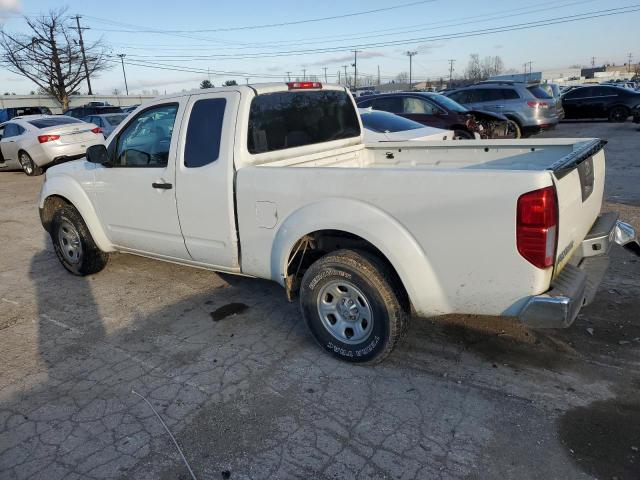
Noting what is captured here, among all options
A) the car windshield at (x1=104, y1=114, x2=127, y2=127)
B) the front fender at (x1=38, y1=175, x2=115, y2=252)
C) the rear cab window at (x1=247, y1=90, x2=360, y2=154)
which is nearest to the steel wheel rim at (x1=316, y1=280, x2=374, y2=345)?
the rear cab window at (x1=247, y1=90, x2=360, y2=154)

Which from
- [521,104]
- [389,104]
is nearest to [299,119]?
[389,104]

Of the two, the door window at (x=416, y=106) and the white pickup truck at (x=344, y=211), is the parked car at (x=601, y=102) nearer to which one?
the door window at (x=416, y=106)

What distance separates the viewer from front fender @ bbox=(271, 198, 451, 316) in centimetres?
299

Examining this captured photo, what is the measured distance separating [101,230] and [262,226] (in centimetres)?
231

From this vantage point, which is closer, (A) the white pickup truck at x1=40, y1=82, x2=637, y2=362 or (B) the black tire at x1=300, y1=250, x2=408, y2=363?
(A) the white pickup truck at x1=40, y1=82, x2=637, y2=362

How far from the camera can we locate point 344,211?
318 cm

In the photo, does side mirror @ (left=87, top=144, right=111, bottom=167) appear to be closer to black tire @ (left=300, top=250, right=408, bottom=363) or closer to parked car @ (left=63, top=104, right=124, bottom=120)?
black tire @ (left=300, top=250, right=408, bottom=363)

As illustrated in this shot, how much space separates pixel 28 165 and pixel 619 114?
21736mm

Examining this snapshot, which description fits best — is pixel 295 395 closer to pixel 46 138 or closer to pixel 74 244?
pixel 74 244

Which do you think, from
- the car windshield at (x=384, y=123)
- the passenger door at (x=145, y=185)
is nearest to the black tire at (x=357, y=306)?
the passenger door at (x=145, y=185)

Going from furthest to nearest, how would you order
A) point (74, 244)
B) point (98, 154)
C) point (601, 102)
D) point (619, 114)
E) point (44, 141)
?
point (601, 102) < point (619, 114) < point (44, 141) < point (74, 244) < point (98, 154)

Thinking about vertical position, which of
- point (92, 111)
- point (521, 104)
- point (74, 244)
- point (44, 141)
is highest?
point (92, 111)

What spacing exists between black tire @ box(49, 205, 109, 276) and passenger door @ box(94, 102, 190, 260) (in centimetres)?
46

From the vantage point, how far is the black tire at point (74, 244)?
5234 millimetres
